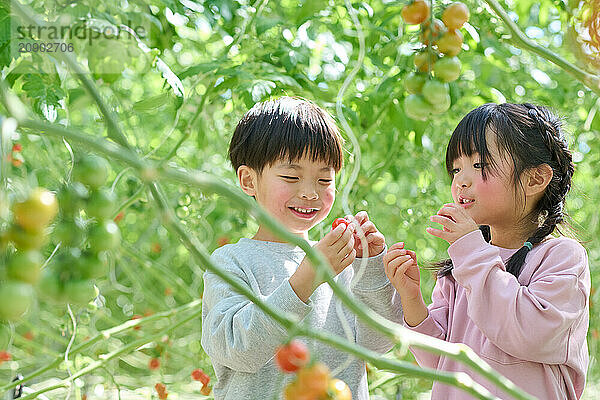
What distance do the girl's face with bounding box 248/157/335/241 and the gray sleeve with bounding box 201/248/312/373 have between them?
0.11 m

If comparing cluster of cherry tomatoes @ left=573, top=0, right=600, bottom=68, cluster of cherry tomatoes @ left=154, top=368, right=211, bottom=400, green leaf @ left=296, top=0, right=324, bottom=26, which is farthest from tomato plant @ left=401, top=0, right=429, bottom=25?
cluster of cherry tomatoes @ left=154, top=368, right=211, bottom=400

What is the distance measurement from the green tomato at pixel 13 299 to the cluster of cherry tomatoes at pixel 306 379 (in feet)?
0.58

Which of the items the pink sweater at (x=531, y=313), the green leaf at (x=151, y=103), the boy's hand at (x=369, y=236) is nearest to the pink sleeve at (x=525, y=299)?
the pink sweater at (x=531, y=313)

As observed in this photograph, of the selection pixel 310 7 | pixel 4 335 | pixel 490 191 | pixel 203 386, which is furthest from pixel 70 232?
pixel 203 386

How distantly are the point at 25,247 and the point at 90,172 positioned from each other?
69 millimetres

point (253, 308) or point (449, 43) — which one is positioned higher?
point (449, 43)

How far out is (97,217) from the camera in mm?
498

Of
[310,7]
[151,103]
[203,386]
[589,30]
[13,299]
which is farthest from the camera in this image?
[203,386]

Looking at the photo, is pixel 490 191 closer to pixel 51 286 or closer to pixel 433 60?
pixel 433 60

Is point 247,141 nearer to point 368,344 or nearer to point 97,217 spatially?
point 368,344

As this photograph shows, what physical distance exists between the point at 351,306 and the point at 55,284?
191 mm

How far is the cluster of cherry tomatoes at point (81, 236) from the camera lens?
1.59 ft

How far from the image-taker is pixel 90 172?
0.49 metres

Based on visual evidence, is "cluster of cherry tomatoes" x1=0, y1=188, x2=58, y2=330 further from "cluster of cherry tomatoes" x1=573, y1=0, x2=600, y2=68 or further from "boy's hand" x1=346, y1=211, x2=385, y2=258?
"cluster of cherry tomatoes" x1=573, y1=0, x2=600, y2=68
